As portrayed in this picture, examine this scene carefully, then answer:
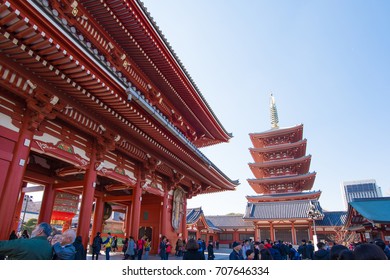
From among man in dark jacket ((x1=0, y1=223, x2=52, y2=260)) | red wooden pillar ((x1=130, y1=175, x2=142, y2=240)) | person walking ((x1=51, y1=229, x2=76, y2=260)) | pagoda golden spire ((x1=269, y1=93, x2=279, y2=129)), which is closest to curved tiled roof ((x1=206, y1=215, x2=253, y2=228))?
pagoda golden spire ((x1=269, y1=93, x2=279, y2=129))

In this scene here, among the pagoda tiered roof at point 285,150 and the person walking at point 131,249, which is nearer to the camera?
the person walking at point 131,249

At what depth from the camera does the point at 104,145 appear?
8805 mm

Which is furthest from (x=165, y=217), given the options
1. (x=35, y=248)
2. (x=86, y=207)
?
(x=35, y=248)

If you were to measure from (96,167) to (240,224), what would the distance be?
1264 inches

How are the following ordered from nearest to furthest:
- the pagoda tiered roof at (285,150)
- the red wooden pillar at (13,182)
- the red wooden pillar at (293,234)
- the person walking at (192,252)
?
1. the person walking at (192,252)
2. the red wooden pillar at (13,182)
3. the red wooden pillar at (293,234)
4. the pagoda tiered roof at (285,150)

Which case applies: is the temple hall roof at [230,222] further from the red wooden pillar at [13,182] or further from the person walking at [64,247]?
the person walking at [64,247]

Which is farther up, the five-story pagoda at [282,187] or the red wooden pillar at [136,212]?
the five-story pagoda at [282,187]

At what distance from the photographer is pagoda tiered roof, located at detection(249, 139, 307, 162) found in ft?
108

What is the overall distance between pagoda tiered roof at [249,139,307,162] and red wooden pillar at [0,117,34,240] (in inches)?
1213

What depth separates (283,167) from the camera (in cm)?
3350

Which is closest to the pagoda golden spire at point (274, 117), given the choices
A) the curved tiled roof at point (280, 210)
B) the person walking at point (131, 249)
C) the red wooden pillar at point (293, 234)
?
the curved tiled roof at point (280, 210)

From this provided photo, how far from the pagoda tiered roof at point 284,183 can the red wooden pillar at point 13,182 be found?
97.5ft

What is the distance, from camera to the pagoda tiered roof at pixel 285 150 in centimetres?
3280

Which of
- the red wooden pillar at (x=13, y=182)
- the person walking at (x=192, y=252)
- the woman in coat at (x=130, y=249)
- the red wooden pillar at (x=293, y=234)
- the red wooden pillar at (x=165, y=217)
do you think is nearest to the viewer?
the person walking at (x=192, y=252)
